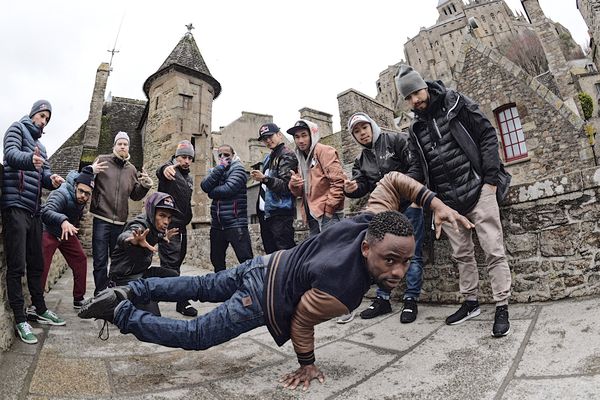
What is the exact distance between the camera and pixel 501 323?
7.72ft

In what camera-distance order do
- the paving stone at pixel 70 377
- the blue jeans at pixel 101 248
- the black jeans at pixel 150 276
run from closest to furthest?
1. the paving stone at pixel 70 377
2. the black jeans at pixel 150 276
3. the blue jeans at pixel 101 248

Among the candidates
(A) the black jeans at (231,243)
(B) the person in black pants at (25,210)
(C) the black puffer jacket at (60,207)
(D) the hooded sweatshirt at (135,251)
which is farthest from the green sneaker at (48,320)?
(A) the black jeans at (231,243)

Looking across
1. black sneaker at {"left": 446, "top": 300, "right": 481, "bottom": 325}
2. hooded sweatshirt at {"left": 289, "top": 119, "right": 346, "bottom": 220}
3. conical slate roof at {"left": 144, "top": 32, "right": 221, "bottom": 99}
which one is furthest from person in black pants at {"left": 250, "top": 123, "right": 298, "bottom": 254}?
conical slate roof at {"left": 144, "top": 32, "right": 221, "bottom": 99}

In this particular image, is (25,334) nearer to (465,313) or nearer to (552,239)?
(465,313)

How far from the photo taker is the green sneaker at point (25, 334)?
245cm

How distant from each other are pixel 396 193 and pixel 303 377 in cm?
143

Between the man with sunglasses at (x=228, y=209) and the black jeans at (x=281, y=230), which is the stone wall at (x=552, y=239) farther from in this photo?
the man with sunglasses at (x=228, y=209)

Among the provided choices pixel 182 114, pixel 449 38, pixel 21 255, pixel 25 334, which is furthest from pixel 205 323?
pixel 449 38

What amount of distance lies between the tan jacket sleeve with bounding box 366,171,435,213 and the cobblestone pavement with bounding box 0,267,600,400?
1.00 meters

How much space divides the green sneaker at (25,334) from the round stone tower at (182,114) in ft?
33.4

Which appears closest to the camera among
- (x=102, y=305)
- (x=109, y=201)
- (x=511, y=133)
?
(x=102, y=305)

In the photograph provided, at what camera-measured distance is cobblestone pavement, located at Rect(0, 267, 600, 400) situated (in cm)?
175

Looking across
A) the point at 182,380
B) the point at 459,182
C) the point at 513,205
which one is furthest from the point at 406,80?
the point at 182,380

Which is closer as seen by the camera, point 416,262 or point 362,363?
point 362,363
